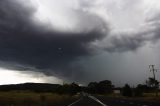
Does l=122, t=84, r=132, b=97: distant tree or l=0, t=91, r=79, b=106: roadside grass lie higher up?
l=122, t=84, r=132, b=97: distant tree

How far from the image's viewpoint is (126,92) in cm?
12688

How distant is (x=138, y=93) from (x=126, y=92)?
10182mm

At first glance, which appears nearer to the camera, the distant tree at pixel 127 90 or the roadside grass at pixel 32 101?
the roadside grass at pixel 32 101

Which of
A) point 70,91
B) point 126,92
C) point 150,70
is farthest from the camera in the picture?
point 126,92

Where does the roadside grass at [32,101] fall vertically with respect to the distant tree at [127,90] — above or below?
below

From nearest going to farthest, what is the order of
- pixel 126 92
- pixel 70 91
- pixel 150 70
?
pixel 150 70 → pixel 70 91 → pixel 126 92

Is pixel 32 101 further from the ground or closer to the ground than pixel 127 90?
closer to the ground

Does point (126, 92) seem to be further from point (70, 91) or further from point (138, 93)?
point (70, 91)

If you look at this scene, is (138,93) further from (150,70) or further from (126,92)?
(150,70)

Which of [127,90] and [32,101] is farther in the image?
[127,90]

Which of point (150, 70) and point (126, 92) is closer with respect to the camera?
point (150, 70)

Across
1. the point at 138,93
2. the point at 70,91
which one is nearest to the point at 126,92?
the point at 138,93

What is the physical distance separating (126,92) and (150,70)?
100 feet

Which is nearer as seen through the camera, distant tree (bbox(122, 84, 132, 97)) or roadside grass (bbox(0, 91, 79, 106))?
roadside grass (bbox(0, 91, 79, 106))
